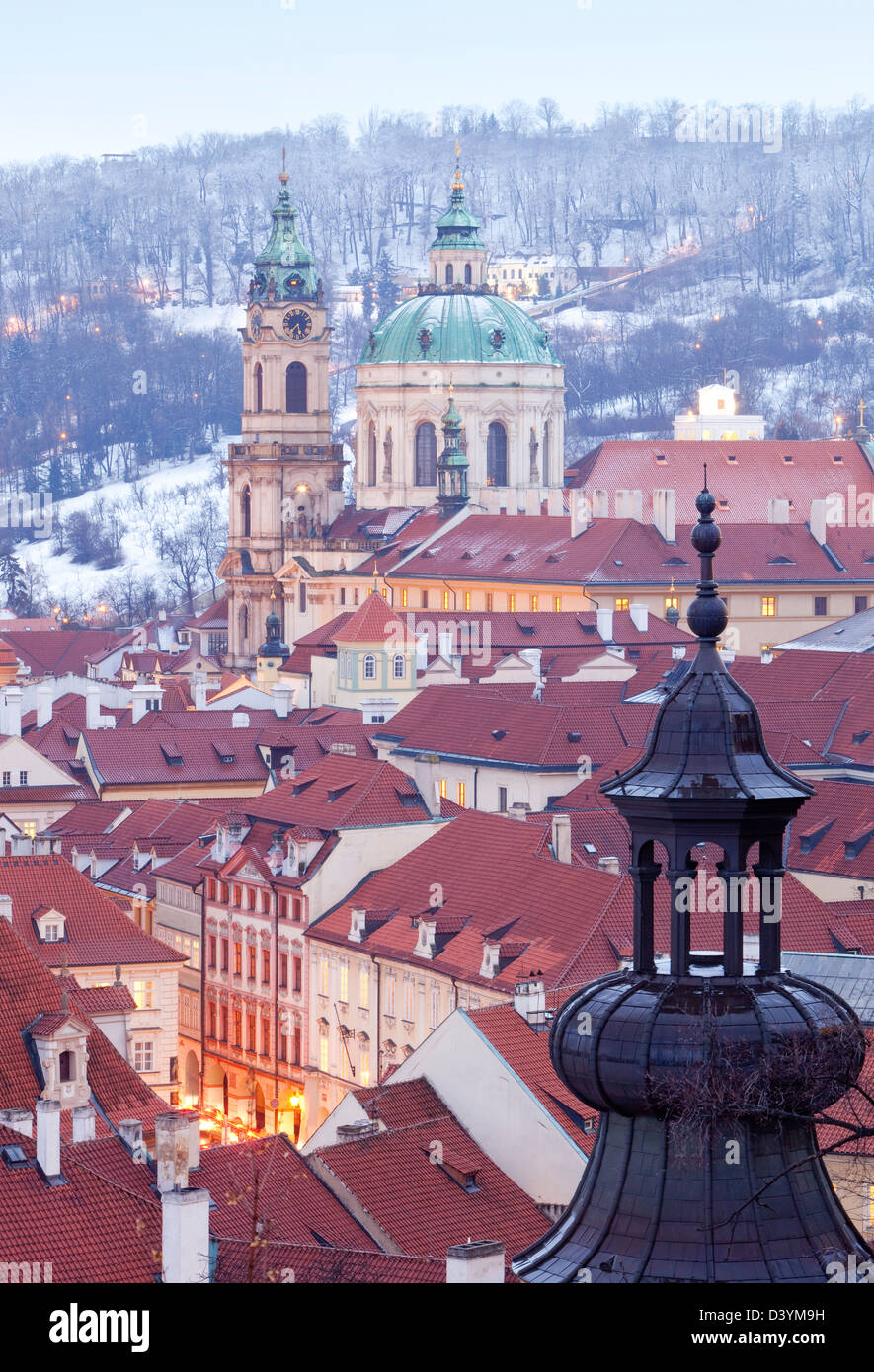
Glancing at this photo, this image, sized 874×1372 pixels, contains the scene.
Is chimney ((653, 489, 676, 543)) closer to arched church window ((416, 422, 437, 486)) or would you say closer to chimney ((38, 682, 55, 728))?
arched church window ((416, 422, 437, 486))

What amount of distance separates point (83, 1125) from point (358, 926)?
3172 centimetres

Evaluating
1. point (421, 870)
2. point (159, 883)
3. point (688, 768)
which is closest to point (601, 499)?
point (159, 883)

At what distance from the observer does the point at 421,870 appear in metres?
64.8

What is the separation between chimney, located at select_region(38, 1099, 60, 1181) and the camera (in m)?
29.2

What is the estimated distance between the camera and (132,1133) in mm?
33438

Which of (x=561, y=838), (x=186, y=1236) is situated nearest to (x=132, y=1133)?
(x=186, y=1236)

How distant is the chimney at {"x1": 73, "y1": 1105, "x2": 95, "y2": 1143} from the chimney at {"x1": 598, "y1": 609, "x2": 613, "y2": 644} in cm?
8514

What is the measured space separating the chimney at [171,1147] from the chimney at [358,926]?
3177 centimetres

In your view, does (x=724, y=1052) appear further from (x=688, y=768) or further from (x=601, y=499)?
(x=601, y=499)

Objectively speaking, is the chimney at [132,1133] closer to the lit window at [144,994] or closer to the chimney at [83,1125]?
the chimney at [83,1125]

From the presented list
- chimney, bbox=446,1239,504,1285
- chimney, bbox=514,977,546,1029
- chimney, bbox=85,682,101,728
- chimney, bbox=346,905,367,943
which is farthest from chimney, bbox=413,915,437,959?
chimney, bbox=85,682,101,728

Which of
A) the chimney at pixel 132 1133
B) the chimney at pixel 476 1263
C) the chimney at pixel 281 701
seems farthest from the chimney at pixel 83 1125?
the chimney at pixel 281 701

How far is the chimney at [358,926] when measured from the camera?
64188 mm

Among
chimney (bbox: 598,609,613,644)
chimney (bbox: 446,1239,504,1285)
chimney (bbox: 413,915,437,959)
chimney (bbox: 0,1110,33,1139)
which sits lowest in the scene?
chimney (bbox: 598,609,613,644)
